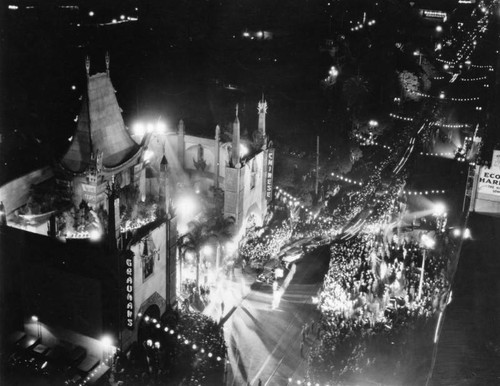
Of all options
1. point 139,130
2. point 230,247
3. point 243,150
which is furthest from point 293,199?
point 139,130

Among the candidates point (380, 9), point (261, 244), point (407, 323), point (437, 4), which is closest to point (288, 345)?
point (407, 323)

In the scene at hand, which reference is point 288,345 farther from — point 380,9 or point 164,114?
point 380,9

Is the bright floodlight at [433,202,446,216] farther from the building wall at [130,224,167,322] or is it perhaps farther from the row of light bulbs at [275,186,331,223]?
the building wall at [130,224,167,322]

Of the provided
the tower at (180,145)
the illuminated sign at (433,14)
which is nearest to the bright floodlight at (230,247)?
the tower at (180,145)

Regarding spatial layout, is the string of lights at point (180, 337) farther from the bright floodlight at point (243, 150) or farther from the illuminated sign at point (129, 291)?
the bright floodlight at point (243, 150)

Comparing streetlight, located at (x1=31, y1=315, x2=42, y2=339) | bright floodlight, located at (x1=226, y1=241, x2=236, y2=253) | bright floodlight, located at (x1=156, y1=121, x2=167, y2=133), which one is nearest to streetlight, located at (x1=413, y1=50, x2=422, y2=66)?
bright floodlight, located at (x1=156, y1=121, x2=167, y2=133)
